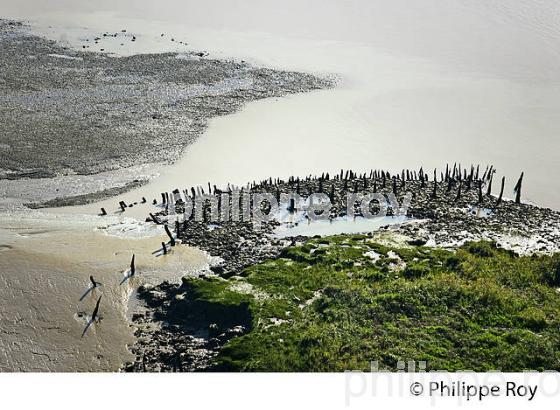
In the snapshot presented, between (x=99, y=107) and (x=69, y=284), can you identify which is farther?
(x=99, y=107)

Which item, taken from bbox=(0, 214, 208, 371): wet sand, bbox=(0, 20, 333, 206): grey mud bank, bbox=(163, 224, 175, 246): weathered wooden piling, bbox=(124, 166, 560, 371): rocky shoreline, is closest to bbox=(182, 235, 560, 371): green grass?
bbox=(124, 166, 560, 371): rocky shoreline

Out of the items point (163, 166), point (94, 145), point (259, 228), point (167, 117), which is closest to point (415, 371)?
point (259, 228)

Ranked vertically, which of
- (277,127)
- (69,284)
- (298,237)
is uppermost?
(277,127)

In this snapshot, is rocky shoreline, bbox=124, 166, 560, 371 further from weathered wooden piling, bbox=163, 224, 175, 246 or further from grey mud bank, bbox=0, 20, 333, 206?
grey mud bank, bbox=0, 20, 333, 206

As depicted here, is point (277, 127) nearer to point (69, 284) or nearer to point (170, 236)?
point (170, 236)

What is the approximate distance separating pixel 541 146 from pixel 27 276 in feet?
118

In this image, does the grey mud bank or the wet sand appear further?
the grey mud bank

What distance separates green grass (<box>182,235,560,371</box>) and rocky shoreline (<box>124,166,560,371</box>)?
0.98m

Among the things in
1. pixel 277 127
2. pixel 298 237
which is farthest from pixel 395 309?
pixel 277 127

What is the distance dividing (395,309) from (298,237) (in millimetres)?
8842

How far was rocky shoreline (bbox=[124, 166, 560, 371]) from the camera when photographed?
23.4m

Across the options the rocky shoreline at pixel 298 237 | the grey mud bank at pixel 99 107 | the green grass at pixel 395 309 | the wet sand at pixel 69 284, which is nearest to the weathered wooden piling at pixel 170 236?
the rocky shoreline at pixel 298 237

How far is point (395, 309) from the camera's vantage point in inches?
949

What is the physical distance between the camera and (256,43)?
222 ft
